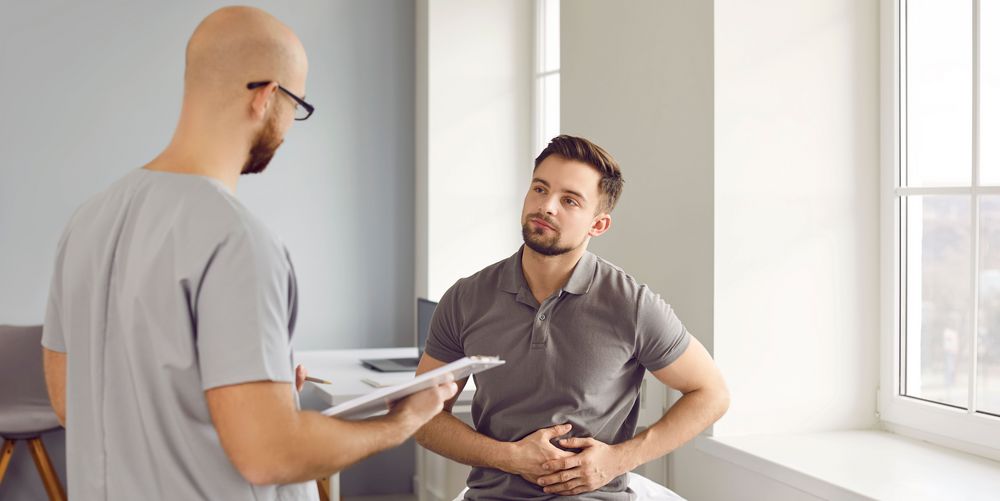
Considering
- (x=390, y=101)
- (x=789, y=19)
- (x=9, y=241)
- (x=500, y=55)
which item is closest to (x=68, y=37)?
(x=9, y=241)

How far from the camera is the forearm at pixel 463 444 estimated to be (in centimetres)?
194

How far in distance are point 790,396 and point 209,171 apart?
1.94 m

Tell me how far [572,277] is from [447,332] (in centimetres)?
30

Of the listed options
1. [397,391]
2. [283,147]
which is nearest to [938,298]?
[397,391]

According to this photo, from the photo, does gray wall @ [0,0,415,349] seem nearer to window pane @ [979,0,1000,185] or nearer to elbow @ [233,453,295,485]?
window pane @ [979,0,1000,185]

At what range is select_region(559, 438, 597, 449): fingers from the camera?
192cm

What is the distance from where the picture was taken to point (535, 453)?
1.91m

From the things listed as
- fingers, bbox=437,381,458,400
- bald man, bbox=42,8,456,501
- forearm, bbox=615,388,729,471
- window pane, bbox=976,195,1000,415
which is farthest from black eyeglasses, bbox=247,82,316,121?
window pane, bbox=976,195,1000,415

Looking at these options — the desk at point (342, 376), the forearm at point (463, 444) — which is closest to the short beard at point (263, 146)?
the forearm at point (463, 444)

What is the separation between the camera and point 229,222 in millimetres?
1235

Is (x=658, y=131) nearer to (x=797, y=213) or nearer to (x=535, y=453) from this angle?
(x=797, y=213)

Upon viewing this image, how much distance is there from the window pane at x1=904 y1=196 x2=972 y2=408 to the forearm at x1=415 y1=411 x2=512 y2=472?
1.30m

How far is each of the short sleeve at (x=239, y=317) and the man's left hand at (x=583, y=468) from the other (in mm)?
818

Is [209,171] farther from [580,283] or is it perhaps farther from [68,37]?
[68,37]
